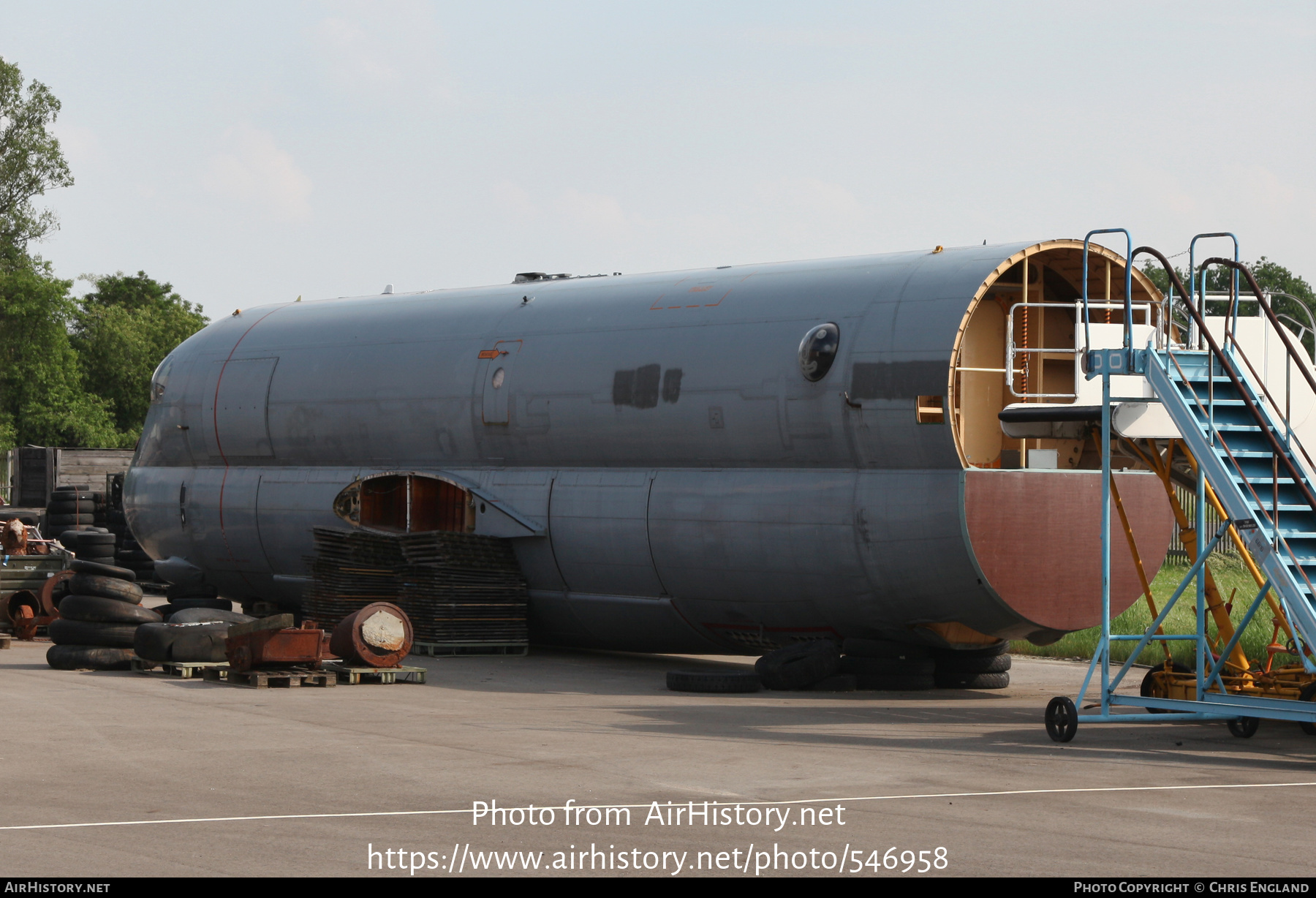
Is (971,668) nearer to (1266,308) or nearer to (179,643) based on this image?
(1266,308)

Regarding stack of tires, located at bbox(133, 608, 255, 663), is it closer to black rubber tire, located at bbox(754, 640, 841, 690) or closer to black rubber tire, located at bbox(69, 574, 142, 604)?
black rubber tire, located at bbox(69, 574, 142, 604)

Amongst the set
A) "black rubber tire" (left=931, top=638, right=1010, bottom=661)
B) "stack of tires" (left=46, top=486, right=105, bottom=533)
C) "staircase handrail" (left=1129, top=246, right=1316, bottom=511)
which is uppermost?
"staircase handrail" (left=1129, top=246, right=1316, bottom=511)

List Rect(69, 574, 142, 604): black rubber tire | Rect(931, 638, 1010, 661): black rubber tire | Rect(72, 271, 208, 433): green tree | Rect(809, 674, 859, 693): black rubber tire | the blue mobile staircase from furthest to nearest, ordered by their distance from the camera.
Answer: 1. Rect(72, 271, 208, 433): green tree
2. Rect(69, 574, 142, 604): black rubber tire
3. Rect(931, 638, 1010, 661): black rubber tire
4. Rect(809, 674, 859, 693): black rubber tire
5. the blue mobile staircase

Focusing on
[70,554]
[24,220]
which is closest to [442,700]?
[70,554]

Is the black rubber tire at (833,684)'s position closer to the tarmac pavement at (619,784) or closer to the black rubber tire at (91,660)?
the tarmac pavement at (619,784)

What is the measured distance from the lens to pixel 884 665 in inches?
830

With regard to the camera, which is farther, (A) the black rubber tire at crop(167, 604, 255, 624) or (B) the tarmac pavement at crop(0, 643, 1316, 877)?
(A) the black rubber tire at crop(167, 604, 255, 624)

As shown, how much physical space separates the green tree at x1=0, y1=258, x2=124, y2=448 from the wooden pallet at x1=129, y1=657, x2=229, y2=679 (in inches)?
1956

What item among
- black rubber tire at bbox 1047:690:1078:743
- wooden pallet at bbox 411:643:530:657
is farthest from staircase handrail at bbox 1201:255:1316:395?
wooden pallet at bbox 411:643:530:657

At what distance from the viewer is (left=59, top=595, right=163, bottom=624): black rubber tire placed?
22.7 meters

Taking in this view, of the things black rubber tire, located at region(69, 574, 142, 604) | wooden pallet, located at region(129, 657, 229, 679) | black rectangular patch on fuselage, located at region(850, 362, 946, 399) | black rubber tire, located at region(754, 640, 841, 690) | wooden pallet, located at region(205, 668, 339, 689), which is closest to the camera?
black rectangular patch on fuselage, located at region(850, 362, 946, 399)

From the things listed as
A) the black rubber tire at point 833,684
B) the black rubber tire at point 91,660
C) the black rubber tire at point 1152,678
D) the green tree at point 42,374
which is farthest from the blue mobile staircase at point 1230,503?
the green tree at point 42,374

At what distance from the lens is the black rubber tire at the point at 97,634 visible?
22688 mm

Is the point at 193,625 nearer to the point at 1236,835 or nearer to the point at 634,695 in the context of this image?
the point at 634,695
